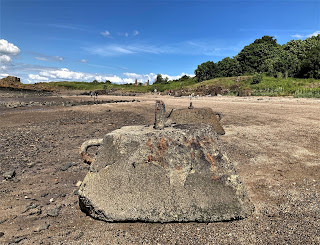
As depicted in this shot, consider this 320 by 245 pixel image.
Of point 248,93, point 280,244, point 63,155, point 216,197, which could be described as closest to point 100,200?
point 216,197

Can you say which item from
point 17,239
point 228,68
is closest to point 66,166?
point 17,239

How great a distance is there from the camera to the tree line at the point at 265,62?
52.1m

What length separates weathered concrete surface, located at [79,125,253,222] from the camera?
346 cm

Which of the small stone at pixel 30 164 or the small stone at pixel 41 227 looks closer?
the small stone at pixel 41 227

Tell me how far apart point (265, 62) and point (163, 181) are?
68.5 meters

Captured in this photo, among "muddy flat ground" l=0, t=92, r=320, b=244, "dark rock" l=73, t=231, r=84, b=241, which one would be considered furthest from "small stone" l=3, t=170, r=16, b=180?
"dark rock" l=73, t=231, r=84, b=241

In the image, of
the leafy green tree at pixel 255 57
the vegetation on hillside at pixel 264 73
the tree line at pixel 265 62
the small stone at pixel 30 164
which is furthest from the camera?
the leafy green tree at pixel 255 57

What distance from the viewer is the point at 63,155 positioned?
7.46 m

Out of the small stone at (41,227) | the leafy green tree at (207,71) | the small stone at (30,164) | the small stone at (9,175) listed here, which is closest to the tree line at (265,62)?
the leafy green tree at (207,71)

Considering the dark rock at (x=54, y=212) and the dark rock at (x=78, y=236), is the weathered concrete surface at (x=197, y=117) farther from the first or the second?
the dark rock at (x=78, y=236)

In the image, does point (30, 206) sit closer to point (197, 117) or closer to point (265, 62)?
point (197, 117)

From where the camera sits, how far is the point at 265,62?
62.2 meters

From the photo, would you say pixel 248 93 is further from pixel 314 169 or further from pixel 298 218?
pixel 298 218

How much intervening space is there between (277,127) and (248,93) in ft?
94.5
